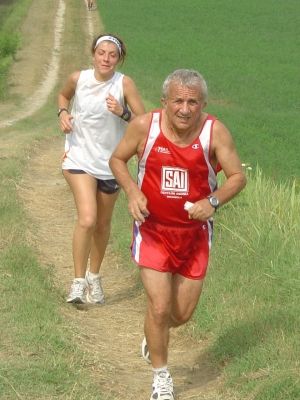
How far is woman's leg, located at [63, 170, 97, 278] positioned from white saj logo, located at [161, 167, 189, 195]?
1.78m

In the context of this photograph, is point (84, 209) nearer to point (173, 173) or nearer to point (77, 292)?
point (77, 292)

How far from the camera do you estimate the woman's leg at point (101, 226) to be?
6594mm

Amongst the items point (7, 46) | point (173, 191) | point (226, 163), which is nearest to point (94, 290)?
point (173, 191)

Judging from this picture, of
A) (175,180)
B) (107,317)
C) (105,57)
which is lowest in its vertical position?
(107,317)

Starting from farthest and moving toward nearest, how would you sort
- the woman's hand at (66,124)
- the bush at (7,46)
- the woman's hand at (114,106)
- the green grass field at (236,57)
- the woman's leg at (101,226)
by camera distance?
the bush at (7,46), the green grass field at (236,57), the woman's leg at (101,226), the woman's hand at (66,124), the woman's hand at (114,106)

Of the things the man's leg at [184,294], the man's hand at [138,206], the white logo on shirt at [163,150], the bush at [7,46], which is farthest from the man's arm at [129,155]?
the bush at [7,46]

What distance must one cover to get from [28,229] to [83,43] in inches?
1107

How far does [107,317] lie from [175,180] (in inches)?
91.7

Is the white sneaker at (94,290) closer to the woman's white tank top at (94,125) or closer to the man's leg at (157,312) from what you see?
the woman's white tank top at (94,125)

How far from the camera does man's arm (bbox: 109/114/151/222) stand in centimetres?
458

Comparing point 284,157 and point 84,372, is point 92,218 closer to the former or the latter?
point 84,372

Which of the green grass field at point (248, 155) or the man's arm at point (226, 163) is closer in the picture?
the man's arm at point (226, 163)

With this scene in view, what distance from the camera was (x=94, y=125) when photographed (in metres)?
6.33

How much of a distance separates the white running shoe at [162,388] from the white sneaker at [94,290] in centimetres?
222
